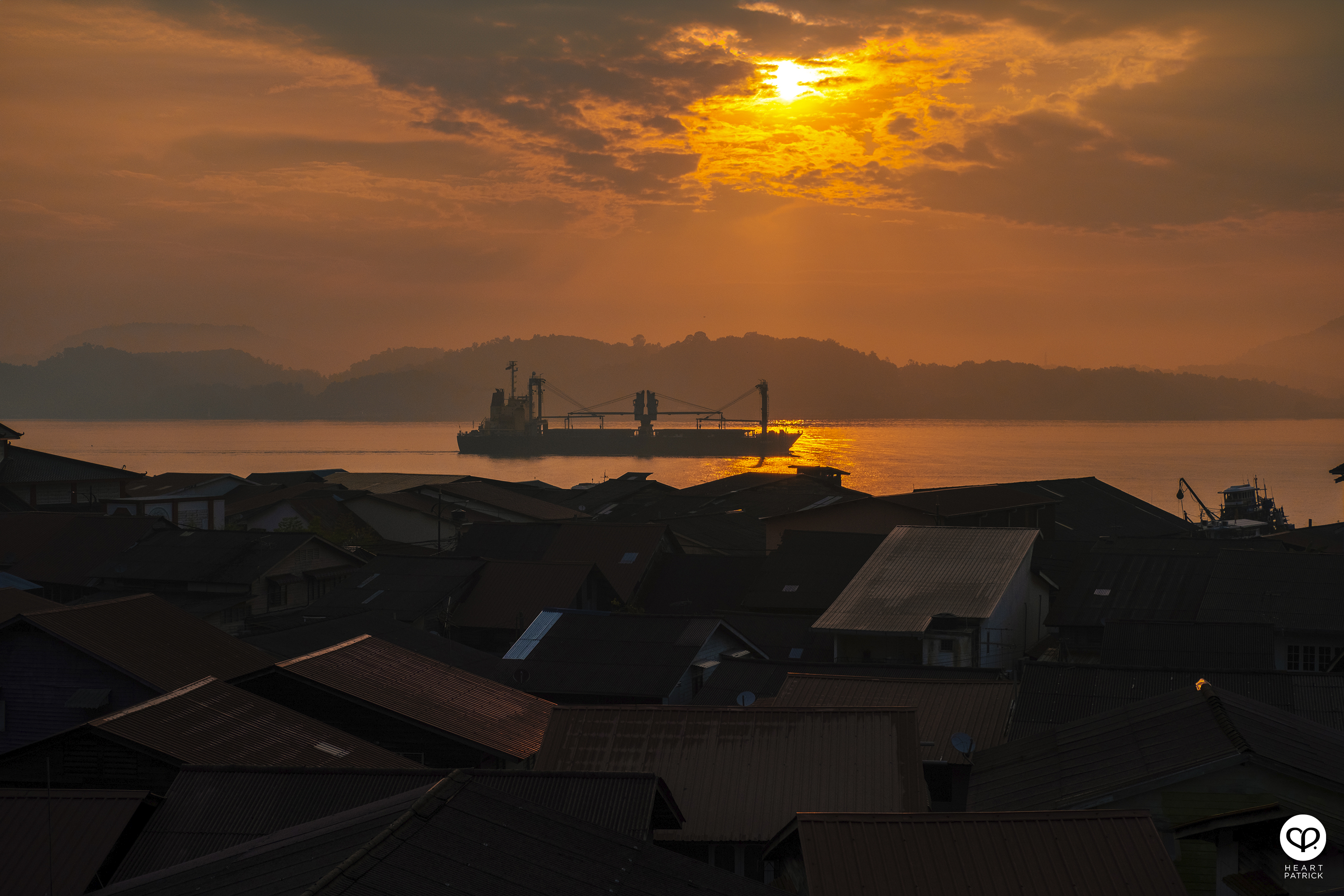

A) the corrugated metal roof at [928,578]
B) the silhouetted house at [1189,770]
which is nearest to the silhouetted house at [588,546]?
the corrugated metal roof at [928,578]

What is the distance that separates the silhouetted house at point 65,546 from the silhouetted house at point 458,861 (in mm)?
20882

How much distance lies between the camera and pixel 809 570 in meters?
22.0

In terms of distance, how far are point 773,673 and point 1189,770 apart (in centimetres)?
773

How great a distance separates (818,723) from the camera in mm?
8703

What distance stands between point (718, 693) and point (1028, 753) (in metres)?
6.14

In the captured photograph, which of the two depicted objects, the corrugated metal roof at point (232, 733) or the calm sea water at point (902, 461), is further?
the calm sea water at point (902, 461)

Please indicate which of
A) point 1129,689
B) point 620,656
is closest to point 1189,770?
point 1129,689

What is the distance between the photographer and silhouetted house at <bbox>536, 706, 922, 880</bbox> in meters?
→ 8.02

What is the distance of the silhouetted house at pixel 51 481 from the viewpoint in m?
36.1

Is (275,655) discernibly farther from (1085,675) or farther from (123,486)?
(123,486)

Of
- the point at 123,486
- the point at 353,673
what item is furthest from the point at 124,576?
the point at 123,486

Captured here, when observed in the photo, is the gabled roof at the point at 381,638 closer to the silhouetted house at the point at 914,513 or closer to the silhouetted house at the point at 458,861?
the silhouetted house at the point at 458,861

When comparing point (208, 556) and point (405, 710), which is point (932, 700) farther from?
point (208, 556)

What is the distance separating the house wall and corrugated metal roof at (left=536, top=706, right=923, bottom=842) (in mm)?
5285
